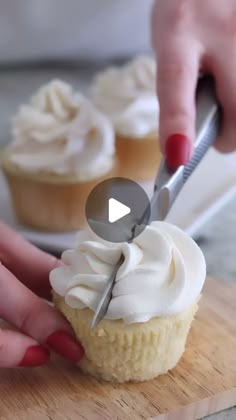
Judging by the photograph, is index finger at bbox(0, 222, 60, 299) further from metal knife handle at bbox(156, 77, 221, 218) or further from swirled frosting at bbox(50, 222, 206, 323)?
metal knife handle at bbox(156, 77, 221, 218)

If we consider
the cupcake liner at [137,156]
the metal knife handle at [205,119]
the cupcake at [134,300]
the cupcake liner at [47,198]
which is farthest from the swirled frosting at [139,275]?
the cupcake liner at [137,156]

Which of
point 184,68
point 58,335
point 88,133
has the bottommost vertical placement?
point 88,133

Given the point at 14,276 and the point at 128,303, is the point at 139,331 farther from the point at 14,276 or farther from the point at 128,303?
the point at 14,276

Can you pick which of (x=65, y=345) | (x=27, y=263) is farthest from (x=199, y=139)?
(x=65, y=345)

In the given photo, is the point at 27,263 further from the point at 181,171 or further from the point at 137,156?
the point at 137,156

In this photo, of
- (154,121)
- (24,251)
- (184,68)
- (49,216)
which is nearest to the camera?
(24,251)

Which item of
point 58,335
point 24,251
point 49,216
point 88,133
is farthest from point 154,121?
point 58,335

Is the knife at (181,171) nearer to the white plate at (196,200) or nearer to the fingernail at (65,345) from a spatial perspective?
the fingernail at (65,345)

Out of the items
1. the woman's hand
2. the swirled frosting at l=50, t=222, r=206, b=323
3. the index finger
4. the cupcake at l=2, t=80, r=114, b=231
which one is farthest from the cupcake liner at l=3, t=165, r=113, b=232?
the swirled frosting at l=50, t=222, r=206, b=323
